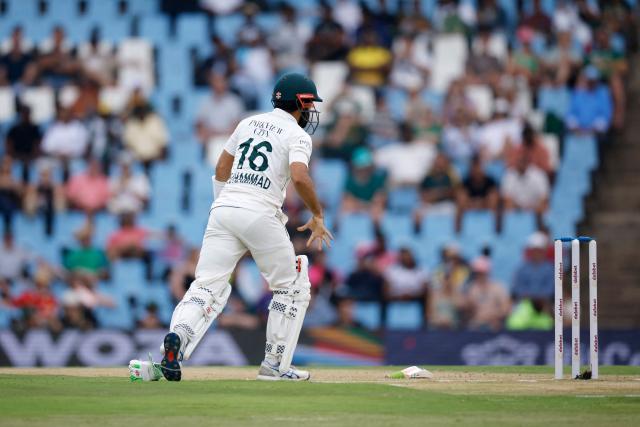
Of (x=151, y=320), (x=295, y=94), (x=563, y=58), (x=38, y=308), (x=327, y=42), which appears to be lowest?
(x=151, y=320)

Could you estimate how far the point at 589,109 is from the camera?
20000 millimetres

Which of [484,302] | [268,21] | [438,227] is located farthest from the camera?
[268,21]

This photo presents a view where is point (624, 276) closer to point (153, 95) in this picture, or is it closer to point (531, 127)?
point (531, 127)

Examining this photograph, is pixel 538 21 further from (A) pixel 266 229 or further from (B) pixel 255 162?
(A) pixel 266 229

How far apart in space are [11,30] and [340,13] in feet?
17.4

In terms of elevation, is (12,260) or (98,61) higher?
(98,61)

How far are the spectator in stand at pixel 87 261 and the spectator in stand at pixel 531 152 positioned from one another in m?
5.76

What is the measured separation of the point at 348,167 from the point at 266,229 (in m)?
10.1

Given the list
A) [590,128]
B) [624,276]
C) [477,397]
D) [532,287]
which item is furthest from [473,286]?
[477,397]

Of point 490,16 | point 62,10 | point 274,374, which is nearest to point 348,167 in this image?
point 490,16

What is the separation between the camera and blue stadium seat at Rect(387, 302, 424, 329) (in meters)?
17.7

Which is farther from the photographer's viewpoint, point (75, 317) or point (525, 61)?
point (525, 61)

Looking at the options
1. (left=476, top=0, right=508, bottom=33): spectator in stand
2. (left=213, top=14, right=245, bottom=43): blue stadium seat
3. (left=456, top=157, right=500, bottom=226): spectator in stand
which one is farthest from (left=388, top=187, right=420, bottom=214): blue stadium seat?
(left=213, top=14, right=245, bottom=43): blue stadium seat

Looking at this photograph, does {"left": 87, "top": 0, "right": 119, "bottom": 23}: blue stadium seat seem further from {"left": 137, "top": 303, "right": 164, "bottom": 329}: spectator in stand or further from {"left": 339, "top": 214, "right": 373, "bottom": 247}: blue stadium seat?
{"left": 137, "top": 303, "right": 164, "bottom": 329}: spectator in stand
